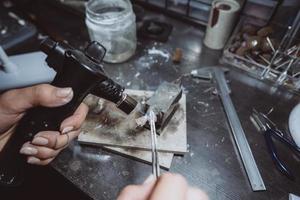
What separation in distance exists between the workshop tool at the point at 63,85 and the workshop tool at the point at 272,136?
325 mm

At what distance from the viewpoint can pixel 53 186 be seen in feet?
2.97

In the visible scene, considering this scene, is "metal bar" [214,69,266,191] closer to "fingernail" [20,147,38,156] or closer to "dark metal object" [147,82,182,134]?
"dark metal object" [147,82,182,134]

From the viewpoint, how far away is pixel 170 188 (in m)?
0.33

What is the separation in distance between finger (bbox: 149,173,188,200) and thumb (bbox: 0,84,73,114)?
259 millimetres

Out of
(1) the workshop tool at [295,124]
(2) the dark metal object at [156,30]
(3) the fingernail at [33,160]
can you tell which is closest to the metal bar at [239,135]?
(1) the workshop tool at [295,124]

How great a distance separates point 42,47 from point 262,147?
0.54 meters

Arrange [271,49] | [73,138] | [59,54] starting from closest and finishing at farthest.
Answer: [59,54]
[73,138]
[271,49]

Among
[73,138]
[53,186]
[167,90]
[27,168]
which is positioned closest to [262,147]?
[167,90]

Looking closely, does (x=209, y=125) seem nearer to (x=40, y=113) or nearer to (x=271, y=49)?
(x=271, y=49)

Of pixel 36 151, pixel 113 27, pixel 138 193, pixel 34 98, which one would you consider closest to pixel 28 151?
pixel 36 151

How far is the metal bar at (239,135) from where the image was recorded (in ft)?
1.71

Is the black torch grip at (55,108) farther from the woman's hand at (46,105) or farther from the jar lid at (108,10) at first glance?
the jar lid at (108,10)

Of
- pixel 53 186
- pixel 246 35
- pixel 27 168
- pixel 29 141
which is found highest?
pixel 246 35

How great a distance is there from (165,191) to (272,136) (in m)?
0.38
